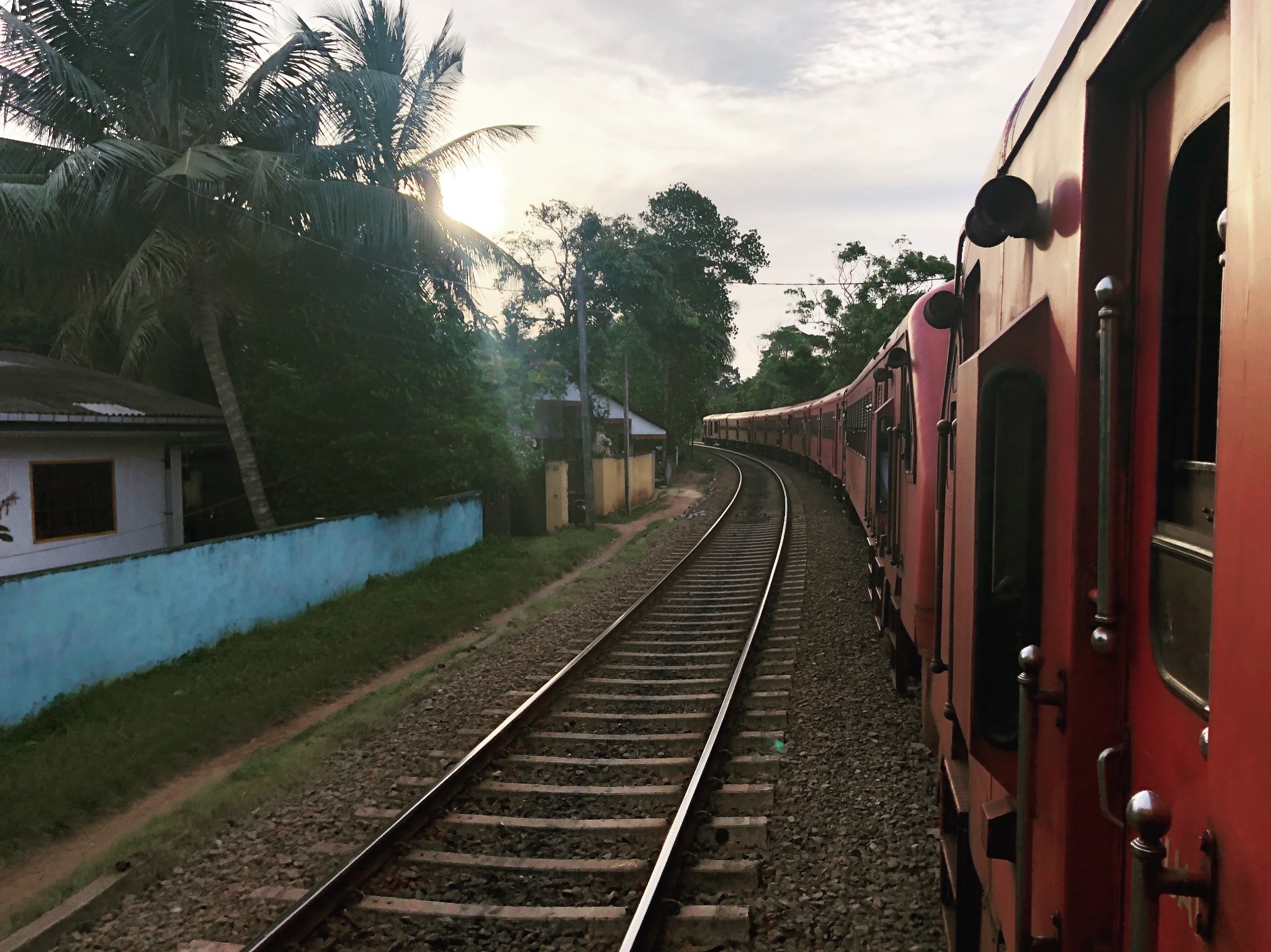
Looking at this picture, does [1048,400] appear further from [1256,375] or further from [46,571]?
[46,571]

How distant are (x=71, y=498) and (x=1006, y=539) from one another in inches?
470

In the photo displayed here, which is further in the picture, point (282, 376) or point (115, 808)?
point (282, 376)

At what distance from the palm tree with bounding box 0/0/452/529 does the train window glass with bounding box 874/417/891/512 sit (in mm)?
8932

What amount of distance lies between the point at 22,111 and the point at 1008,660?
1589 centimetres

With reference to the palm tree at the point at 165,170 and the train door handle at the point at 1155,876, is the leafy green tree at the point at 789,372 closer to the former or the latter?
the palm tree at the point at 165,170

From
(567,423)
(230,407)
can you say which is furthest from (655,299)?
(230,407)

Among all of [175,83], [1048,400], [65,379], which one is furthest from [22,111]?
[1048,400]

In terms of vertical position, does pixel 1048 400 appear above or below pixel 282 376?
below

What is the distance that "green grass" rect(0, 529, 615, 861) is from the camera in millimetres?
6680

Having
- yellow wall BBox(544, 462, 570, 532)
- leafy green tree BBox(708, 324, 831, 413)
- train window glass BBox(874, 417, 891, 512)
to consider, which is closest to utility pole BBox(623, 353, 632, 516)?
yellow wall BBox(544, 462, 570, 532)

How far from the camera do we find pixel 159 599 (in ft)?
31.1

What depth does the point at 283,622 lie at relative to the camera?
1141cm

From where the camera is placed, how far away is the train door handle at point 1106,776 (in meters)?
1.69

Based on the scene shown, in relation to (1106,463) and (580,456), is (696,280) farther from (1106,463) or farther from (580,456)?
(1106,463)
